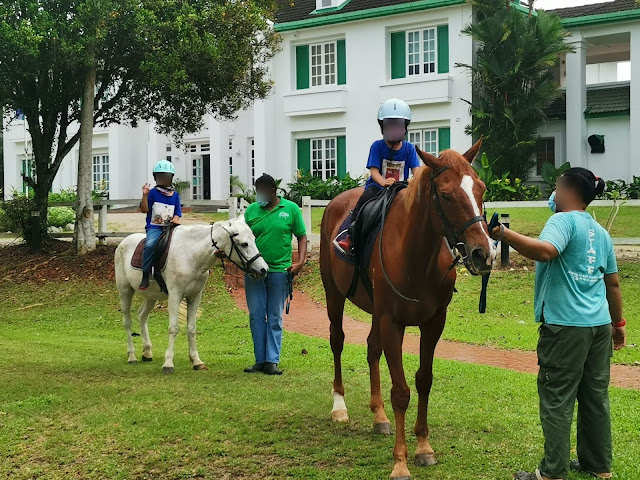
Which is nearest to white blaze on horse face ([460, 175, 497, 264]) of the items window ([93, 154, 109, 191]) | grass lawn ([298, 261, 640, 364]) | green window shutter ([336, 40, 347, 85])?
grass lawn ([298, 261, 640, 364])

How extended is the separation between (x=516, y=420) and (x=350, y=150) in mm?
22276

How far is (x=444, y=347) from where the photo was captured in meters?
11.7

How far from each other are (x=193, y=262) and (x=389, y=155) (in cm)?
339

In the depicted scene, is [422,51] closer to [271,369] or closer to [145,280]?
[145,280]

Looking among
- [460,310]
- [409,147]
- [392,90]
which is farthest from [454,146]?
[409,147]

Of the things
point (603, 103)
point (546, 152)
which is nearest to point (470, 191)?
point (546, 152)

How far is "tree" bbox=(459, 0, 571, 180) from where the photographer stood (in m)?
24.6

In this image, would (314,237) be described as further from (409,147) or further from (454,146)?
(409,147)

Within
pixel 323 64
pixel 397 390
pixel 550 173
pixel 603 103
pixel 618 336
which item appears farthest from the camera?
pixel 323 64

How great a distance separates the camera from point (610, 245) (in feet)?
16.7

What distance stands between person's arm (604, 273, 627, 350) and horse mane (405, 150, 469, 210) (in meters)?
1.26

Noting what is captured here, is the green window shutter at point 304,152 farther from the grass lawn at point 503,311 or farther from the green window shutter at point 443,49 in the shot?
the grass lawn at point 503,311

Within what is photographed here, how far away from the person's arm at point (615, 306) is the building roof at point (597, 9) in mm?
23659

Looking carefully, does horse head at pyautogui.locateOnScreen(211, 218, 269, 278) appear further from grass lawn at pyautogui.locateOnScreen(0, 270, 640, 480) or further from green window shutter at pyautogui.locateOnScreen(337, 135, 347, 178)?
green window shutter at pyautogui.locateOnScreen(337, 135, 347, 178)
